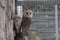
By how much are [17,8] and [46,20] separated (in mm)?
398

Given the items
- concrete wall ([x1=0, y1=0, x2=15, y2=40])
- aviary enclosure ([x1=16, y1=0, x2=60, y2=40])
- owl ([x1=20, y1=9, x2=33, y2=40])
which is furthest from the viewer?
aviary enclosure ([x1=16, y1=0, x2=60, y2=40])

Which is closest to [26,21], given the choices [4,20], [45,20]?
[4,20]

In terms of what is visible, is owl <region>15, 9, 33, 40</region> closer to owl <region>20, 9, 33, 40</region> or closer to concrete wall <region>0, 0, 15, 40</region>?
owl <region>20, 9, 33, 40</region>

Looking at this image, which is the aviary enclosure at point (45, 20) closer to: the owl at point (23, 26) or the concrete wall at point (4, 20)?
the owl at point (23, 26)

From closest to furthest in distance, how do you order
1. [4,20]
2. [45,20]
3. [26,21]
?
[4,20] < [26,21] < [45,20]

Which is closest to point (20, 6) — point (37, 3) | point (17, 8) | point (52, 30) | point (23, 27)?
point (17, 8)

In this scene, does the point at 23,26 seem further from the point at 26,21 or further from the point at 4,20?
the point at 4,20

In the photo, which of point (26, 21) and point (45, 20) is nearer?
point (26, 21)

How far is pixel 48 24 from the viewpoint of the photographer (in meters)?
1.75

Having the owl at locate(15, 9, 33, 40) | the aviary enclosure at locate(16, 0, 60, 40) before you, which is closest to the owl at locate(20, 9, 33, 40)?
the owl at locate(15, 9, 33, 40)

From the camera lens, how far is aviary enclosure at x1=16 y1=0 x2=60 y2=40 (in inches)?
65.3

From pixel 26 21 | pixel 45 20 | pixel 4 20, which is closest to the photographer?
pixel 4 20

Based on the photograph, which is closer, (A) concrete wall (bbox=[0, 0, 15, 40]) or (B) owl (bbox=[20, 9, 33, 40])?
(A) concrete wall (bbox=[0, 0, 15, 40])

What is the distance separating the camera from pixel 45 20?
1.73m
